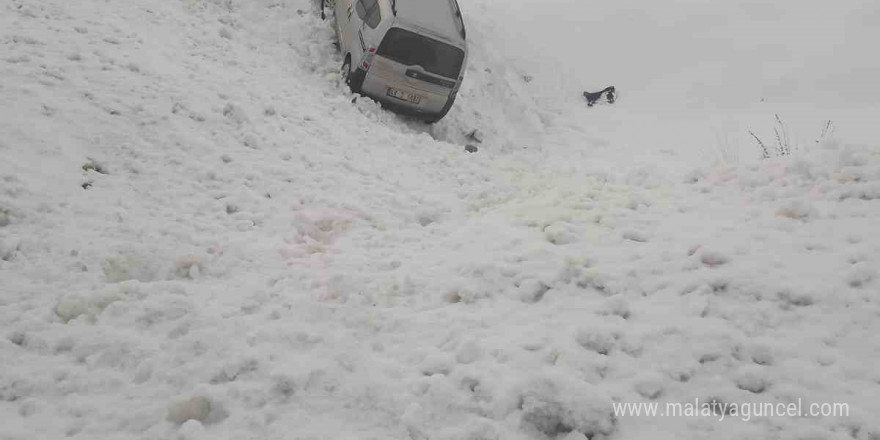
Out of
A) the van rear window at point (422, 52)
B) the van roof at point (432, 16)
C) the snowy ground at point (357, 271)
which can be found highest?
the van roof at point (432, 16)

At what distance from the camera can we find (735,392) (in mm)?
2436

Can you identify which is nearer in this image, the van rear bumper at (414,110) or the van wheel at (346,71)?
the van rear bumper at (414,110)

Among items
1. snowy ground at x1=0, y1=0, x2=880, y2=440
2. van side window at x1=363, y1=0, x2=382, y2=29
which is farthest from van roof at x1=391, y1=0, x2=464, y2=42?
snowy ground at x1=0, y1=0, x2=880, y2=440

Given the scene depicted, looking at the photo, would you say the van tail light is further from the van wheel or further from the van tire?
the van wheel

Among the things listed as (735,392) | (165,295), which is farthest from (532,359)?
(165,295)

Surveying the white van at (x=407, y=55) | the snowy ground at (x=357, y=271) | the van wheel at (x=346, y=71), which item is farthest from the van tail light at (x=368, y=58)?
the snowy ground at (x=357, y=271)

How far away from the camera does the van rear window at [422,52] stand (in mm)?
8039

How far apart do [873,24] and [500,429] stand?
15611mm

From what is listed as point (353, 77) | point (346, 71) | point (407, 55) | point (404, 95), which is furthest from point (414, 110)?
point (346, 71)

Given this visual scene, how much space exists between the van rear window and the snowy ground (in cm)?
143

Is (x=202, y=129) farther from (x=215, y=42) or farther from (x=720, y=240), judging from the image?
(x=720, y=240)

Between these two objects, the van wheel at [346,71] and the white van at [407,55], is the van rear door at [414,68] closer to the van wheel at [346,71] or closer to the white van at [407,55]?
the white van at [407,55]

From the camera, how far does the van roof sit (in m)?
8.20

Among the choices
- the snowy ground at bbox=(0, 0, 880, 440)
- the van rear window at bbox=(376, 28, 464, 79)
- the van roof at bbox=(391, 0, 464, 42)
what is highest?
the van roof at bbox=(391, 0, 464, 42)
